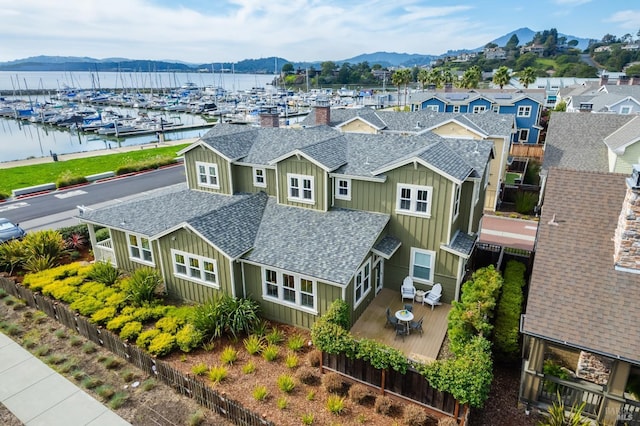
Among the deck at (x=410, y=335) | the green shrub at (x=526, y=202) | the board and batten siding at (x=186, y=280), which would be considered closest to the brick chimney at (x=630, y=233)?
the deck at (x=410, y=335)

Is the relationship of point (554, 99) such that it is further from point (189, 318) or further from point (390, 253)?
Result: point (189, 318)

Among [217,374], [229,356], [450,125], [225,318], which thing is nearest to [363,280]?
[225,318]

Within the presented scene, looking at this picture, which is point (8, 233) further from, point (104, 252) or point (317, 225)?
Answer: point (317, 225)

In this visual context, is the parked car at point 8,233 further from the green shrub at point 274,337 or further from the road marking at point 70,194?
the green shrub at point 274,337

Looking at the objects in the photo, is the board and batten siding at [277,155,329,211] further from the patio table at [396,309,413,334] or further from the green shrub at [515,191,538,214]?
the green shrub at [515,191,538,214]

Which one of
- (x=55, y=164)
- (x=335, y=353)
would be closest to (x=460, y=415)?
(x=335, y=353)

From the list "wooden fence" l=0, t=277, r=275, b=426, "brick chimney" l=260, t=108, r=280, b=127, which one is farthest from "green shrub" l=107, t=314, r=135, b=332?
"brick chimney" l=260, t=108, r=280, b=127

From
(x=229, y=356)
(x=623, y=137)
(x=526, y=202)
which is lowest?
(x=229, y=356)
